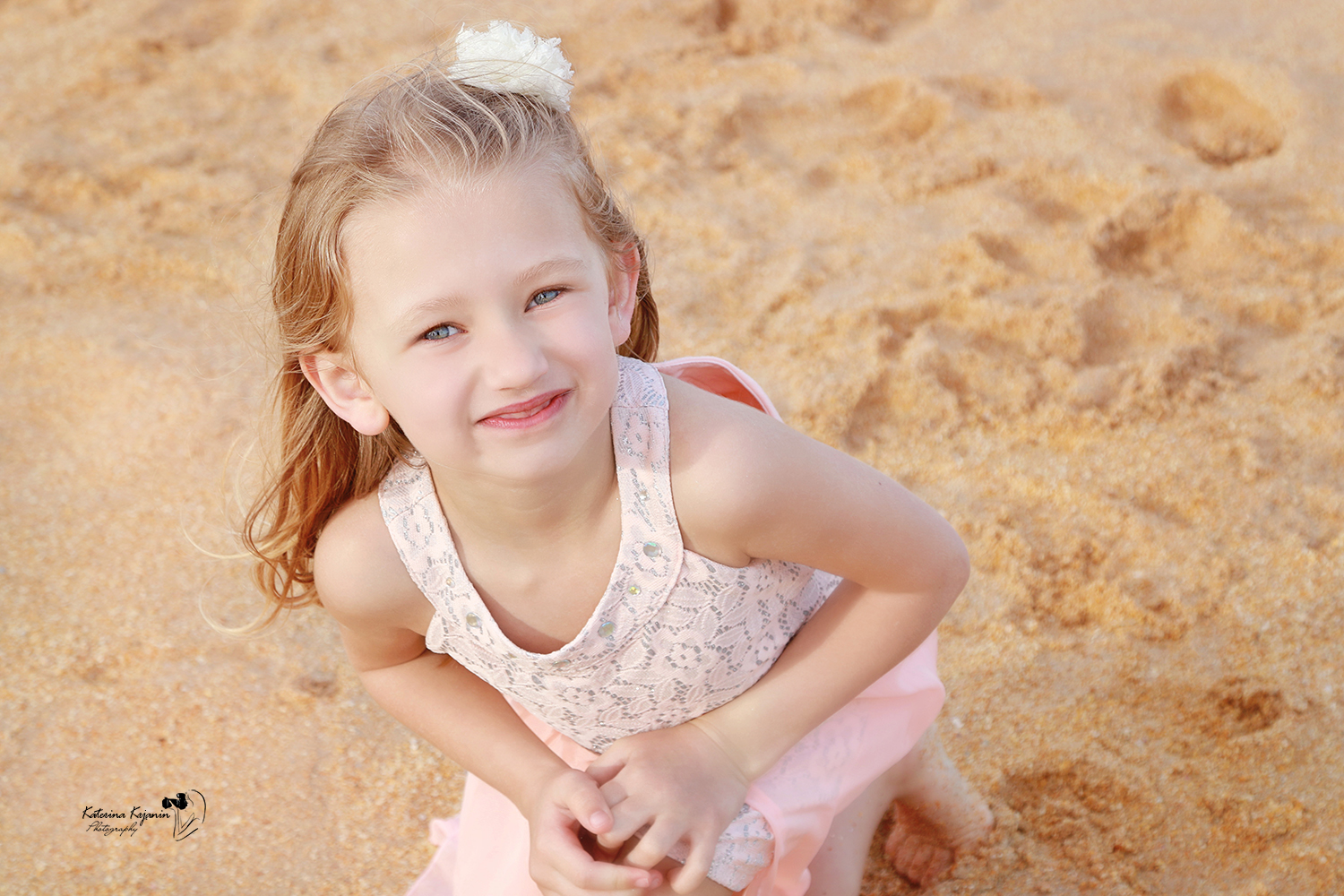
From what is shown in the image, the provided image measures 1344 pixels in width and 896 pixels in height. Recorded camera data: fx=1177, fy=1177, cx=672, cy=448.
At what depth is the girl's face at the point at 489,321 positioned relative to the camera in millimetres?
1197

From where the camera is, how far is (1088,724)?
1857 mm

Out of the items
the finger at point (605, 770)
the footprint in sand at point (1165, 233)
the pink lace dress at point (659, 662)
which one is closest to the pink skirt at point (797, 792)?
the pink lace dress at point (659, 662)

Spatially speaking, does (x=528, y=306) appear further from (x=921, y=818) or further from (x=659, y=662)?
(x=921, y=818)

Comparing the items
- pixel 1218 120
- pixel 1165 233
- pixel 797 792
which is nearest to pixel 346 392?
pixel 797 792

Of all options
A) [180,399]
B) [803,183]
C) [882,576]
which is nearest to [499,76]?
[882,576]

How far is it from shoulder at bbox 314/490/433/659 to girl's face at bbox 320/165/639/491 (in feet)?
0.73

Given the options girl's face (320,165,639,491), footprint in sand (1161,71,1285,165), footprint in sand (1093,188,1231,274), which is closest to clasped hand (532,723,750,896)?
girl's face (320,165,639,491)

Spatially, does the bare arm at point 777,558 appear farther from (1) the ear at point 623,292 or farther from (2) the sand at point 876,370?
(2) the sand at point 876,370

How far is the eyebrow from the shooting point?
1195 millimetres

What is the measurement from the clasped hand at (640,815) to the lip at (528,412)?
1.50 feet

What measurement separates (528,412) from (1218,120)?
2.61 m

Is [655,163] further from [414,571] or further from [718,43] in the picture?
[414,571]

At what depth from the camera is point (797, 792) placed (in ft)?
4.99

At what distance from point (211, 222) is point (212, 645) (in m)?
1.40
